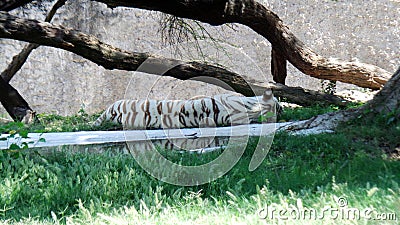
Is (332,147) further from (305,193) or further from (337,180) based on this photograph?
(305,193)

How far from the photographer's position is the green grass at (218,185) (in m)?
2.87

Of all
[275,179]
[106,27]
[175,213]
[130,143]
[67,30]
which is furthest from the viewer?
[106,27]

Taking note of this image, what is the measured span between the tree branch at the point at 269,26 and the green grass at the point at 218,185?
2.21m

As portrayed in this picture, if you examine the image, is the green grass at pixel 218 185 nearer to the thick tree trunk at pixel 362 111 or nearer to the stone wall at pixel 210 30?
the thick tree trunk at pixel 362 111

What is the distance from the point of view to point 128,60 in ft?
23.8

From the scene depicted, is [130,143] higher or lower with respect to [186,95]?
higher

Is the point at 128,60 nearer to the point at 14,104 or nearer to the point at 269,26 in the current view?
the point at 14,104

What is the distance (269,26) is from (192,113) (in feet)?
6.97

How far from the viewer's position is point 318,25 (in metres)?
10.6

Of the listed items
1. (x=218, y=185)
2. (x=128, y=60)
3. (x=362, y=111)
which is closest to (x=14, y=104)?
(x=128, y=60)

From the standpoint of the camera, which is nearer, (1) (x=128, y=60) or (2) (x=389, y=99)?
(2) (x=389, y=99)

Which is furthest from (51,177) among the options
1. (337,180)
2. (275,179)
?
(337,180)

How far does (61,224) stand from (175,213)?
2.07 feet

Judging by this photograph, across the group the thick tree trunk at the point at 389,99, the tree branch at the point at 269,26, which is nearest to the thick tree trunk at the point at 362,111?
the thick tree trunk at the point at 389,99
